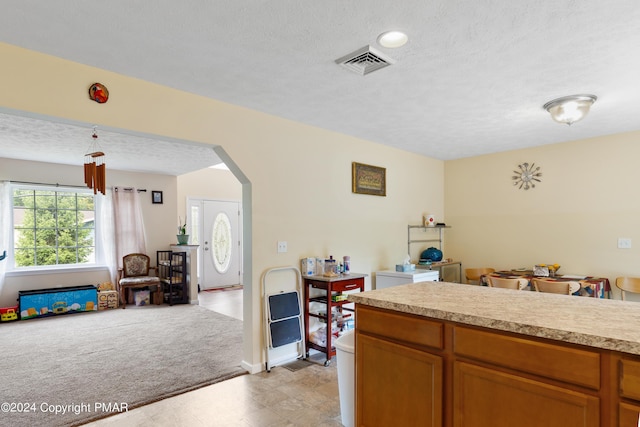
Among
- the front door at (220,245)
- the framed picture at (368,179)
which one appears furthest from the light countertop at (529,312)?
the front door at (220,245)

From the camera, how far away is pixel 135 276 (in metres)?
6.28

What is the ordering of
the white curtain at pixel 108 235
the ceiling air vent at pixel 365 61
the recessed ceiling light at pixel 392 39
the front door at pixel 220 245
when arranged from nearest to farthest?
the recessed ceiling light at pixel 392 39 → the ceiling air vent at pixel 365 61 → the white curtain at pixel 108 235 → the front door at pixel 220 245

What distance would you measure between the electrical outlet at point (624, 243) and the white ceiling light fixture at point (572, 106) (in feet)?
6.34

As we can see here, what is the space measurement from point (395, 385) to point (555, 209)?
382 centimetres

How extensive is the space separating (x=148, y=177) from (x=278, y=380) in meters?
5.00

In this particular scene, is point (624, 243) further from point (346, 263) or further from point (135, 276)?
point (135, 276)

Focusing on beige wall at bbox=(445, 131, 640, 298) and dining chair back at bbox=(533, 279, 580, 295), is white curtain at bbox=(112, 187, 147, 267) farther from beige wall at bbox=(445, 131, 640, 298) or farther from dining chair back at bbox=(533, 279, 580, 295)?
dining chair back at bbox=(533, 279, 580, 295)

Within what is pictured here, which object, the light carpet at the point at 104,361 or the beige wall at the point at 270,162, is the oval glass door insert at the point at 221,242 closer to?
the light carpet at the point at 104,361

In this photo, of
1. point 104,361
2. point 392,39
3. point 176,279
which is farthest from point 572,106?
point 176,279

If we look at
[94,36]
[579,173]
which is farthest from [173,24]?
[579,173]

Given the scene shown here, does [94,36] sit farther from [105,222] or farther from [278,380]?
[105,222]

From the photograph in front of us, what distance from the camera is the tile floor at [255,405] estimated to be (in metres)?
2.45

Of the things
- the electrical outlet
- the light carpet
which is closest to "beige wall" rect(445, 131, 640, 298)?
the electrical outlet

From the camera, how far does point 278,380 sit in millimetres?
3090
